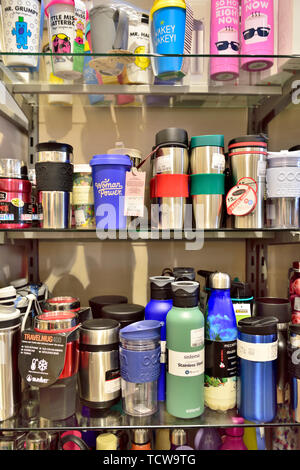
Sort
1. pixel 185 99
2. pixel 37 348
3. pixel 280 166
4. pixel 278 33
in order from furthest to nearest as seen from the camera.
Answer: pixel 185 99 → pixel 278 33 → pixel 280 166 → pixel 37 348

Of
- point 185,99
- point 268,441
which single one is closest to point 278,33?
point 185,99

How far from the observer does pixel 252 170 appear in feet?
3.20

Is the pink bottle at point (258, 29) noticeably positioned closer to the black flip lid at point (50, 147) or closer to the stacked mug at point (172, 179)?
the stacked mug at point (172, 179)

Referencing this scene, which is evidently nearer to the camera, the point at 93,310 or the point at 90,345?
the point at 90,345

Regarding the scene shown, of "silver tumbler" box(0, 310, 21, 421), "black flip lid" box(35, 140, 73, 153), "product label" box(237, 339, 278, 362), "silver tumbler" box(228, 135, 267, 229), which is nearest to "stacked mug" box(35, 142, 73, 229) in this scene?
"black flip lid" box(35, 140, 73, 153)

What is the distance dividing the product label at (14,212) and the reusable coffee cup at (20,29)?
39cm

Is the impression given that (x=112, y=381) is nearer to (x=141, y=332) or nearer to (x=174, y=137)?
(x=141, y=332)

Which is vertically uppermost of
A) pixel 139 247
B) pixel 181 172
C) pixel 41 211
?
pixel 181 172

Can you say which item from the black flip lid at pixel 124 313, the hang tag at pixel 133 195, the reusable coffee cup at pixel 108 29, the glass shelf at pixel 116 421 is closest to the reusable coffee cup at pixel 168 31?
the reusable coffee cup at pixel 108 29

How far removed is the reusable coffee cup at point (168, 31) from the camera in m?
0.94

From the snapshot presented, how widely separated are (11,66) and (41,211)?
1.39 feet

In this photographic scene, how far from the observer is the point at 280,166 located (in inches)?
37.9

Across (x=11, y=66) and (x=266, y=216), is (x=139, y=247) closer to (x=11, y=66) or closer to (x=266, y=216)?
(x=266, y=216)

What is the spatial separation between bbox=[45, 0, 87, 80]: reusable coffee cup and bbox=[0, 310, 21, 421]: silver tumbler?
0.70 m
